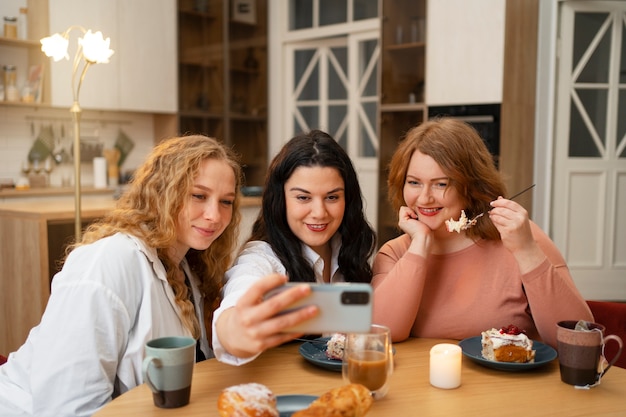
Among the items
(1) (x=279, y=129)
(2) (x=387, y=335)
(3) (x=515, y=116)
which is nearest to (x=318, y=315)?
(2) (x=387, y=335)

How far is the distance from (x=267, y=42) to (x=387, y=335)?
5372 millimetres

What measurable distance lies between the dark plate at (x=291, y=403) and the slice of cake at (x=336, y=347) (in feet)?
0.77

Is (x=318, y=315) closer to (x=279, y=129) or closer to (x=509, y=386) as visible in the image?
(x=509, y=386)

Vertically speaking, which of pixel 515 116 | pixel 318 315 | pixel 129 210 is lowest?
pixel 318 315

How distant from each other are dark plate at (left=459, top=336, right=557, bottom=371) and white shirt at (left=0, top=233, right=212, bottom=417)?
690 millimetres

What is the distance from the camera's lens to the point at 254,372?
135 centimetres

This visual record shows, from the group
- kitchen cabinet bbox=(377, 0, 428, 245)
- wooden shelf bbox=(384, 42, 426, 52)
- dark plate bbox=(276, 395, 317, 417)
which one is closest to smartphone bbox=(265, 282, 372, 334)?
dark plate bbox=(276, 395, 317, 417)

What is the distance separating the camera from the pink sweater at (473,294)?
1543 mm

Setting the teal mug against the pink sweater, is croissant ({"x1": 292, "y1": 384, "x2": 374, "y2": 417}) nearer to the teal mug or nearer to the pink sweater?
the teal mug

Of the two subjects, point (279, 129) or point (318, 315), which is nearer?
point (318, 315)

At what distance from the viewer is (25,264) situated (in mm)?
3246

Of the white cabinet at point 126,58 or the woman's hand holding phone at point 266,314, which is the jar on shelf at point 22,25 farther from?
the woman's hand holding phone at point 266,314

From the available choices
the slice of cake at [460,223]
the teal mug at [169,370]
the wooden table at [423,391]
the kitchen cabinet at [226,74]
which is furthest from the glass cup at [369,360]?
the kitchen cabinet at [226,74]

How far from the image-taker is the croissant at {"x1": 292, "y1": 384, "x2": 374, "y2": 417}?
0.96 m
